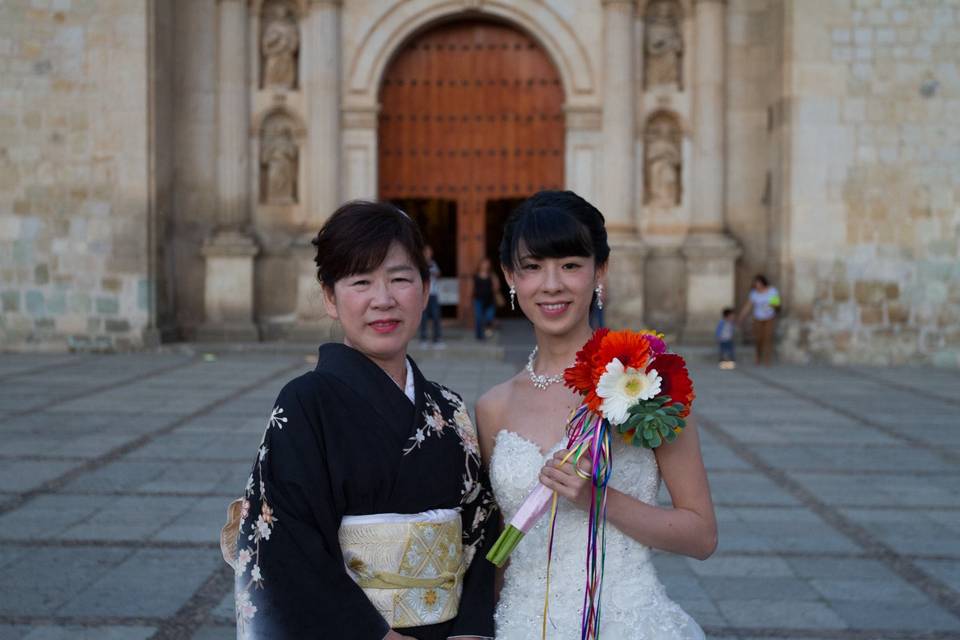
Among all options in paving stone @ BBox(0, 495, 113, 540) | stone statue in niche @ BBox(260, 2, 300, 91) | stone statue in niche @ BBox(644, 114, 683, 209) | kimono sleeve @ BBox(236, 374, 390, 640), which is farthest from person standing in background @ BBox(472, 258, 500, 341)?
kimono sleeve @ BBox(236, 374, 390, 640)

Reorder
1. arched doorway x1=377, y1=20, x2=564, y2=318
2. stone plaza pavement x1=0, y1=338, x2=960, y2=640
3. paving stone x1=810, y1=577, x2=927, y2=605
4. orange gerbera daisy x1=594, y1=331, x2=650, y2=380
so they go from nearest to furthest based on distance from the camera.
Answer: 1. orange gerbera daisy x1=594, y1=331, x2=650, y2=380
2. stone plaza pavement x1=0, y1=338, x2=960, y2=640
3. paving stone x1=810, y1=577, x2=927, y2=605
4. arched doorway x1=377, y1=20, x2=564, y2=318

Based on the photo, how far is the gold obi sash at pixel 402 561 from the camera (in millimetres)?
1834

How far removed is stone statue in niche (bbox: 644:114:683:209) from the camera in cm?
1330

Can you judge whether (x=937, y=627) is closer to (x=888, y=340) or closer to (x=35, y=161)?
(x=888, y=340)

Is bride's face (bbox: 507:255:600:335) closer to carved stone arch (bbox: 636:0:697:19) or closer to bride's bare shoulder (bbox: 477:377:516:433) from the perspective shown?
bride's bare shoulder (bbox: 477:377:516:433)

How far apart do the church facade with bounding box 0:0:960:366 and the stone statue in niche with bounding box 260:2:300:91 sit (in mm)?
31

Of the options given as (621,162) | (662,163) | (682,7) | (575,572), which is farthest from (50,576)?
(682,7)

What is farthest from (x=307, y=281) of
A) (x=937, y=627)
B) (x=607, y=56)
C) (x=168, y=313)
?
(x=937, y=627)

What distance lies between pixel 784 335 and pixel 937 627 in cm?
902

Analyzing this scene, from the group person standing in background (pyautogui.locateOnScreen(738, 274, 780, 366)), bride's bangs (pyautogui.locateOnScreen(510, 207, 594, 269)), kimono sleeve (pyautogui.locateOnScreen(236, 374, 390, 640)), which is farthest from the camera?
person standing in background (pyautogui.locateOnScreen(738, 274, 780, 366))

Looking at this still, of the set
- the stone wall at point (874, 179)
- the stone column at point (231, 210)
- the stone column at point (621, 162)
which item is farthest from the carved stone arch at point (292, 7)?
the stone wall at point (874, 179)

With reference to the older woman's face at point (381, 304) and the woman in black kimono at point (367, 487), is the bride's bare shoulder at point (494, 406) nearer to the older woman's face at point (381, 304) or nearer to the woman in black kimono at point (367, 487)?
the woman in black kimono at point (367, 487)

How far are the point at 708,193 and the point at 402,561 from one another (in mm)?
11976

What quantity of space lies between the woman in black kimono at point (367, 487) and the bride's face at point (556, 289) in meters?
0.22
